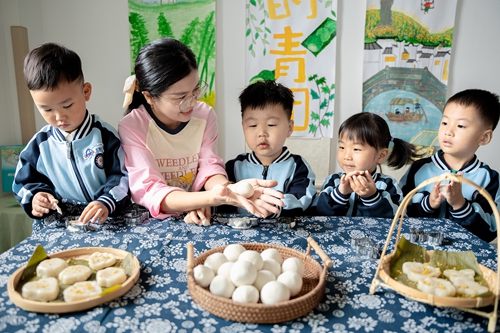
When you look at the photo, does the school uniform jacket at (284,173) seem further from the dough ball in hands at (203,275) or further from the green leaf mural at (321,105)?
the green leaf mural at (321,105)

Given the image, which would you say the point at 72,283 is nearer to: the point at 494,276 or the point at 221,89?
the point at 494,276

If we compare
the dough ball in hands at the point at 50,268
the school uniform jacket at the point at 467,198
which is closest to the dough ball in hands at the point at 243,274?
the dough ball in hands at the point at 50,268

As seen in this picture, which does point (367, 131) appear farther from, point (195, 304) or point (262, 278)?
point (195, 304)

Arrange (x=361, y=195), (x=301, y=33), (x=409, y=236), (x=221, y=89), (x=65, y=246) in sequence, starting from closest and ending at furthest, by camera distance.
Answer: (x=65, y=246) < (x=409, y=236) < (x=361, y=195) < (x=301, y=33) < (x=221, y=89)

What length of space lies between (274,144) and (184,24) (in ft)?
5.94

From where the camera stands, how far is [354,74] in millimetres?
2910

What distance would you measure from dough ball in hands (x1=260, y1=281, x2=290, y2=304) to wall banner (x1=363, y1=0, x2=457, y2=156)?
237 centimetres

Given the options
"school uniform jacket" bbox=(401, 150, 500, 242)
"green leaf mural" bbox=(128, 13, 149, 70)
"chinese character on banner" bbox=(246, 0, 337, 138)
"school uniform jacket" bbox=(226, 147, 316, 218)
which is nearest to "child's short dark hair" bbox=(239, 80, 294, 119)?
"school uniform jacket" bbox=(226, 147, 316, 218)

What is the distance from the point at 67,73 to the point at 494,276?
4.88 ft

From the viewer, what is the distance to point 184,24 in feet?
9.81

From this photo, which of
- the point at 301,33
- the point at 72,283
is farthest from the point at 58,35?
the point at 72,283

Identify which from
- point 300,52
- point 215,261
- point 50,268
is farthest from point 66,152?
point 300,52

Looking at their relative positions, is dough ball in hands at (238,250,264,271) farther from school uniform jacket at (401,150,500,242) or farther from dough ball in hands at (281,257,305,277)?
school uniform jacket at (401,150,500,242)

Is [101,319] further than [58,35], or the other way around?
[58,35]
